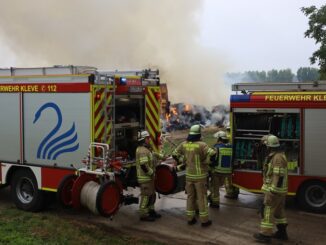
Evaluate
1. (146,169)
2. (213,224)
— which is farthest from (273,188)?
(146,169)

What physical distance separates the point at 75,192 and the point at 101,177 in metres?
0.45

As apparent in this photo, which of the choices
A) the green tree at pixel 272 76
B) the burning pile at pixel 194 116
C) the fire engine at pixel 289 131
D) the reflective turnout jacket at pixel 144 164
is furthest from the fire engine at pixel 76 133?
the green tree at pixel 272 76

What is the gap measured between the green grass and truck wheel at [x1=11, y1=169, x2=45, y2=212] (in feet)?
0.98

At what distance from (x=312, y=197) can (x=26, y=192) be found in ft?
16.6

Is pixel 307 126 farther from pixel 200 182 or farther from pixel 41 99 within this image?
pixel 41 99

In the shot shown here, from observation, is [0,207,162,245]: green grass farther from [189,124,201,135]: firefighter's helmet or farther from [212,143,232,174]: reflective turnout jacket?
[212,143,232,174]: reflective turnout jacket

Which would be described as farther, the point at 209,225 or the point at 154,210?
the point at 154,210

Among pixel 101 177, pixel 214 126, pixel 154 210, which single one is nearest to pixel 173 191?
pixel 154 210

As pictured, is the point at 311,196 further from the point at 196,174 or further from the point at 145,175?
the point at 145,175

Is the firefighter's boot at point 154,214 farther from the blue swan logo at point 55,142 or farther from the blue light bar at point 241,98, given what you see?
the blue light bar at point 241,98

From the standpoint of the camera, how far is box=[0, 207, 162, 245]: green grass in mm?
6289

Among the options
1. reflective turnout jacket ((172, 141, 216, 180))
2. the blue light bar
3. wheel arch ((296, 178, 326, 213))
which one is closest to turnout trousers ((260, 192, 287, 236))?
reflective turnout jacket ((172, 141, 216, 180))

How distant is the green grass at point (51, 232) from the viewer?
20.6ft

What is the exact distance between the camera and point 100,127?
7.20 metres
